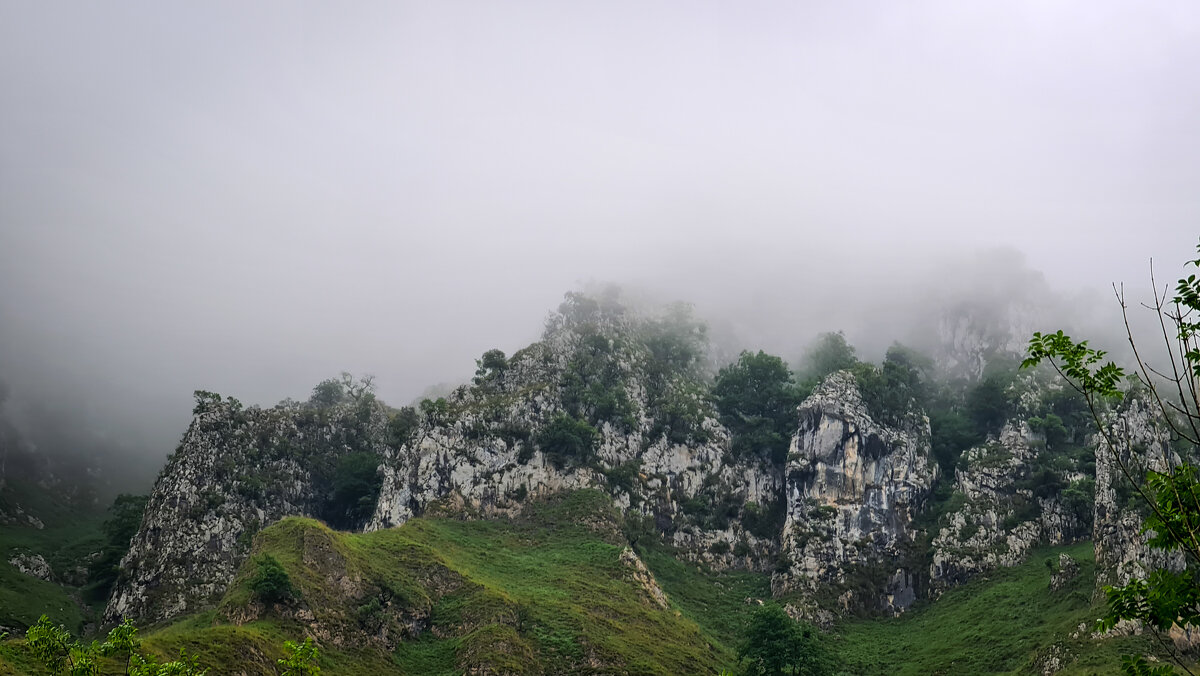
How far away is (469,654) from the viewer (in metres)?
65.3

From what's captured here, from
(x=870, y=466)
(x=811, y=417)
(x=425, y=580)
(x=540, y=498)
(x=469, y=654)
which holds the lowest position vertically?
(x=469, y=654)

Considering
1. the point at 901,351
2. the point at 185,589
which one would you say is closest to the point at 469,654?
the point at 185,589

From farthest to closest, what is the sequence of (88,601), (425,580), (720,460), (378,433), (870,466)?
(378,433)
(720,460)
(870,466)
(88,601)
(425,580)

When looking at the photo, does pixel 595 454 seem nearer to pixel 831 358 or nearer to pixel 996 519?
pixel 831 358

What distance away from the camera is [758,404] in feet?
389

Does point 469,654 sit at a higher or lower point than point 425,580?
lower

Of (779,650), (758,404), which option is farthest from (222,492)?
(758,404)

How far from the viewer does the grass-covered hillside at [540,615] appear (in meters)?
63.3

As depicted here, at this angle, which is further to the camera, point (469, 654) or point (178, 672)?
point (469, 654)

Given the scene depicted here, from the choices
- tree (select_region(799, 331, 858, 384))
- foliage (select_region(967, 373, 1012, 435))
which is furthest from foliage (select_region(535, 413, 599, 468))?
foliage (select_region(967, 373, 1012, 435))

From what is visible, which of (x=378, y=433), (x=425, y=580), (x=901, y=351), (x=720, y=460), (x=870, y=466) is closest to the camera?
(x=425, y=580)

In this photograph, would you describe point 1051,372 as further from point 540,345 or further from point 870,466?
point 540,345

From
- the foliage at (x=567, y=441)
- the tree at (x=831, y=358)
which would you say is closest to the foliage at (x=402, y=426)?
the foliage at (x=567, y=441)

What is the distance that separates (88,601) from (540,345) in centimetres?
6492
